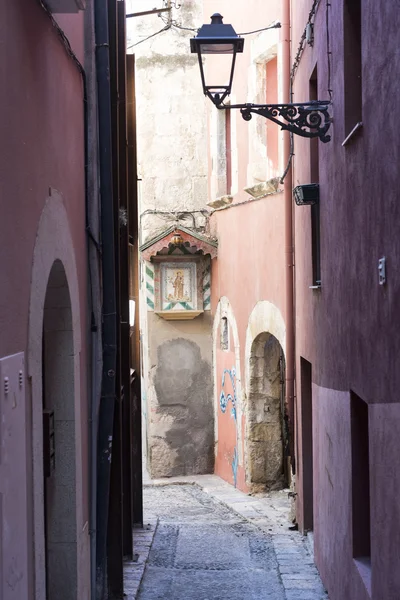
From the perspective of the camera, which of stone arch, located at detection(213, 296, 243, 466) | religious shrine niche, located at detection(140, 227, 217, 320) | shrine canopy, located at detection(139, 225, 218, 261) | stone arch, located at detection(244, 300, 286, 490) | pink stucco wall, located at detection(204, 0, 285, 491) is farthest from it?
religious shrine niche, located at detection(140, 227, 217, 320)

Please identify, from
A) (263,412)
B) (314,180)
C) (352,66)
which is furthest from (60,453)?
(263,412)

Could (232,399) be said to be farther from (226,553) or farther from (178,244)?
(226,553)

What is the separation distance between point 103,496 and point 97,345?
3.52 ft

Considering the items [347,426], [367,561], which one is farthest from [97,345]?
[367,561]

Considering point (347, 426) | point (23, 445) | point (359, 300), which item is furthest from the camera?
point (347, 426)

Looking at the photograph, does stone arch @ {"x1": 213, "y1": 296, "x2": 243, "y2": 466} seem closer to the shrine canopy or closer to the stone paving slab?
the shrine canopy

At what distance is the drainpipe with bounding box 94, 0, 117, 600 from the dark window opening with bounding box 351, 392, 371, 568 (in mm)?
1745

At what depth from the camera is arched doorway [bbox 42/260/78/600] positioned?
18.4 feet

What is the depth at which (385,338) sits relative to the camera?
185 inches

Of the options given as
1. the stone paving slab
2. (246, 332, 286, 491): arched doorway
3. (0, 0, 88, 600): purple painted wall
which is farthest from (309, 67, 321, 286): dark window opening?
(246, 332, 286, 491): arched doorway

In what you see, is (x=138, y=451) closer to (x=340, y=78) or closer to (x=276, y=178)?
(x=276, y=178)

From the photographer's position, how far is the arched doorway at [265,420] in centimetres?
1333

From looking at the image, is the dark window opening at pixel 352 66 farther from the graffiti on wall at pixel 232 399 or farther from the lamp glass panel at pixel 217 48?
the graffiti on wall at pixel 232 399

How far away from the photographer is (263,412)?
44.0 ft
